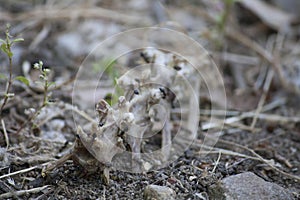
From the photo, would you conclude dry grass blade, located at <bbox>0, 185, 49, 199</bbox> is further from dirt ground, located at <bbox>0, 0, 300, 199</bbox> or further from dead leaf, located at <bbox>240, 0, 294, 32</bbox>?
dead leaf, located at <bbox>240, 0, 294, 32</bbox>

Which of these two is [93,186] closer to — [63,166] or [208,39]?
[63,166]

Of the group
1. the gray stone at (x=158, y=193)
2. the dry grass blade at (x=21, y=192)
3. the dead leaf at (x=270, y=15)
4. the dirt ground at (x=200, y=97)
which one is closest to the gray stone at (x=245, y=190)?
the dirt ground at (x=200, y=97)

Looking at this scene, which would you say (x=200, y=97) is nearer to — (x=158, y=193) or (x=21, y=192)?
(x=158, y=193)

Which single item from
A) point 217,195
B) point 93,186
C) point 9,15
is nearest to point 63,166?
point 93,186

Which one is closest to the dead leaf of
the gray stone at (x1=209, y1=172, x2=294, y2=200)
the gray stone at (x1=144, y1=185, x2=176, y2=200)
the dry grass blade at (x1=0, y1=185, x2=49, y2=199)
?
the gray stone at (x1=209, y1=172, x2=294, y2=200)

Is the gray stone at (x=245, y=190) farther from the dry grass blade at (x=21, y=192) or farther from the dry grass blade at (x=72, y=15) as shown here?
the dry grass blade at (x=72, y=15)

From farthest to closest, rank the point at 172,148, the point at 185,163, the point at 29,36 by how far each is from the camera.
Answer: the point at 29,36
the point at 172,148
the point at 185,163
